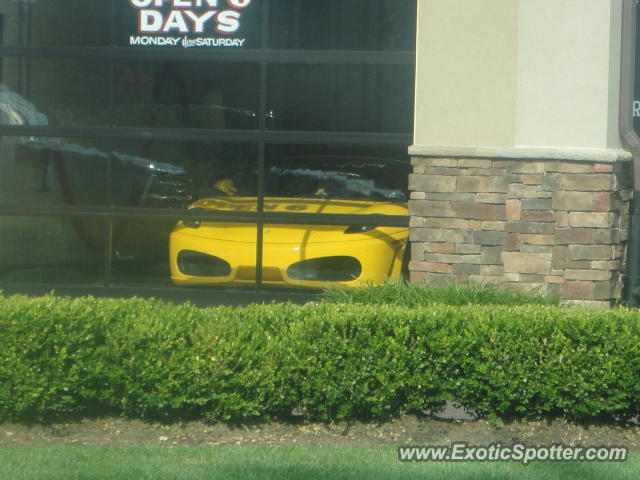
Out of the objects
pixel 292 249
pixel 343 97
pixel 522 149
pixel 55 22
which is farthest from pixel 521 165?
pixel 55 22

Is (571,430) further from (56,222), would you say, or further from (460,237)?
(56,222)

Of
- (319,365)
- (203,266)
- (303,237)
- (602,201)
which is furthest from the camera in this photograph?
(203,266)

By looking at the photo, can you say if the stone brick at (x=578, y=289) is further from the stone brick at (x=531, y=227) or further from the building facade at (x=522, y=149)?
the stone brick at (x=531, y=227)

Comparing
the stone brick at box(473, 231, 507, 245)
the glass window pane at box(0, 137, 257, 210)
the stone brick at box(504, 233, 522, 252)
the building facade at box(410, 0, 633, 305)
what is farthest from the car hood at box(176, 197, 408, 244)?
the stone brick at box(504, 233, 522, 252)

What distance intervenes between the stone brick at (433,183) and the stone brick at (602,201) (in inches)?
47.9

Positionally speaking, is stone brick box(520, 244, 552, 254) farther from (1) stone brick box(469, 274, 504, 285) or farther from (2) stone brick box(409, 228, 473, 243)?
(2) stone brick box(409, 228, 473, 243)

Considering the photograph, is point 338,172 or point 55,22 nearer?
point 338,172

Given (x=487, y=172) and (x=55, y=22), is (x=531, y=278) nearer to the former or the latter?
(x=487, y=172)

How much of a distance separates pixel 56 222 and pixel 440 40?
4.33m

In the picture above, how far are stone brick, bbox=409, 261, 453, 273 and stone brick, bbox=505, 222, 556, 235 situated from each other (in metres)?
0.63

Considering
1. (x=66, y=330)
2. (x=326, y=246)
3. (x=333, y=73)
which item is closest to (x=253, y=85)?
(x=333, y=73)

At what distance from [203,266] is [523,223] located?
3220mm

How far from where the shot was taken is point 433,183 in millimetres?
8984

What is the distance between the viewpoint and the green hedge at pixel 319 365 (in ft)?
20.7
